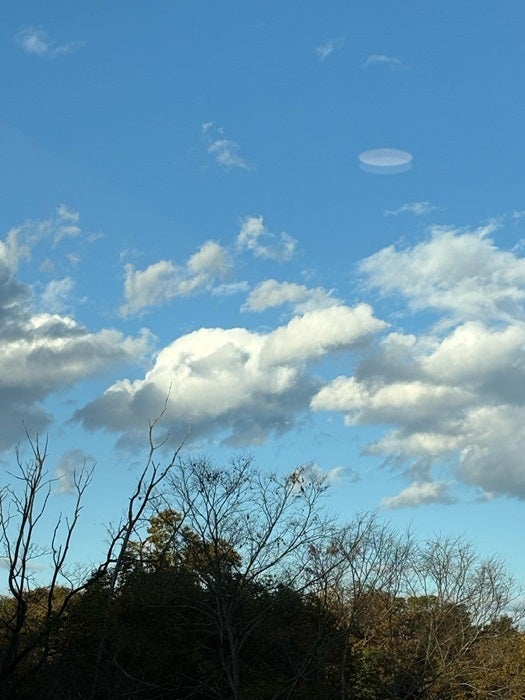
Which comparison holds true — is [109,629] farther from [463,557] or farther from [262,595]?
[463,557]

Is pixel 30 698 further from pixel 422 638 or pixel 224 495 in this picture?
pixel 422 638

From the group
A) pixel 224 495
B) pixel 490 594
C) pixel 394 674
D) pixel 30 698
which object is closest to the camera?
pixel 30 698

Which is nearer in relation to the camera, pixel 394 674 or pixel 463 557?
pixel 394 674

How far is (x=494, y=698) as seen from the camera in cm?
3638

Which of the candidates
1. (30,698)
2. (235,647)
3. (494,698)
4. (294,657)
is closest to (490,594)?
(494,698)

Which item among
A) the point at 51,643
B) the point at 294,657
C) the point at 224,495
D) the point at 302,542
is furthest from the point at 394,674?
the point at 51,643

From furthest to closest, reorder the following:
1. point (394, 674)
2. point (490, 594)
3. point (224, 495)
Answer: point (490, 594)
point (394, 674)
point (224, 495)

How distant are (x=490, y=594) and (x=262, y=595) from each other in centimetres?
1317

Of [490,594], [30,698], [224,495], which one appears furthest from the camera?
[490,594]

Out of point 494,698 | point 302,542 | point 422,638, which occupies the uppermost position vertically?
point 302,542

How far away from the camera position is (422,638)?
123 feet

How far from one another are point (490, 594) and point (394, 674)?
6651mm

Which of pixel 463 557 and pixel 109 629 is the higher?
pixel 463 557

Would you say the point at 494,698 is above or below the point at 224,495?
below
